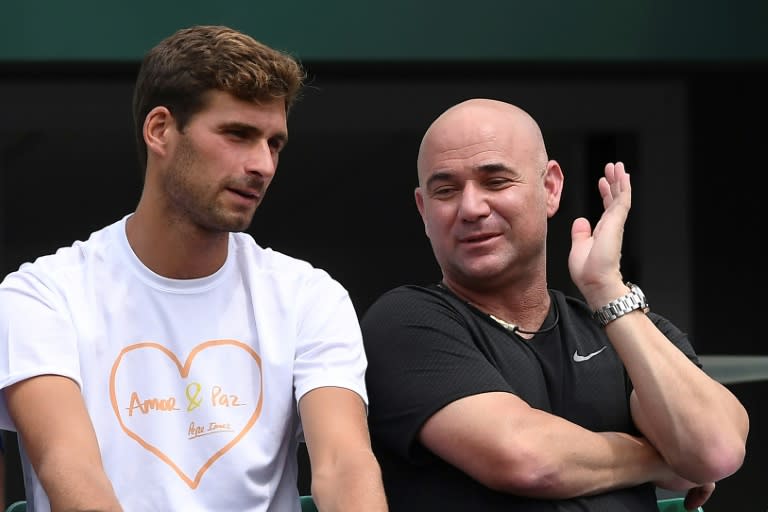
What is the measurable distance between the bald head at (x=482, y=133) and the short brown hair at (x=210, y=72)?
42 centimetres

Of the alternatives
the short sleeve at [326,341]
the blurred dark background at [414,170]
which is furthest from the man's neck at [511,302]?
the blurred dark background at [414,170]

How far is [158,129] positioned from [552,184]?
99cm

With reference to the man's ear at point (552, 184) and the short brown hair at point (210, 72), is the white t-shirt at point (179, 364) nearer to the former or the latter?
the short brown hair at point (210, 72)

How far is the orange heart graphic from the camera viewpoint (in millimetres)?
2461

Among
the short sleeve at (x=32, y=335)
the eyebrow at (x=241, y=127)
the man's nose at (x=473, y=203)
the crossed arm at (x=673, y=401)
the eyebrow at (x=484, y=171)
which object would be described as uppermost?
the eyebrow at (x=241, y=127)

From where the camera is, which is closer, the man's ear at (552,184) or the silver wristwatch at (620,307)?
the silver wristwatch at (620,307)

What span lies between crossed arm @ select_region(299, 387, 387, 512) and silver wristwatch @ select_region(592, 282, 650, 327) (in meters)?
0.57

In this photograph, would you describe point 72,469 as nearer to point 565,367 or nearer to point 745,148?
point 565,367

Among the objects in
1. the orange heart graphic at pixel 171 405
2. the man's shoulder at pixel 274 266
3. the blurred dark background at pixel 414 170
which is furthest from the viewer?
the blurred dark background at pixel 414 170

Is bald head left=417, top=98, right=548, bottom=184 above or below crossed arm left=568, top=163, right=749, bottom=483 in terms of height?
above

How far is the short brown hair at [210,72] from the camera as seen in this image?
2580 millimetres

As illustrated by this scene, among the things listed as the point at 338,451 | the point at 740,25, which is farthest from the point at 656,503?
the point at 740,25

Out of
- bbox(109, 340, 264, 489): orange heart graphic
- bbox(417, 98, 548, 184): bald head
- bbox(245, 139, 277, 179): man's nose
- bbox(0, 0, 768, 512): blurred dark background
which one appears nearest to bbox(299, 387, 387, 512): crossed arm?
bbox(109, 340, 264, 489): orange heart graphic

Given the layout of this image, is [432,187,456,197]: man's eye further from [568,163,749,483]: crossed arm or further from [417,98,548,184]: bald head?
[568,163,749,483]: crossed arm
